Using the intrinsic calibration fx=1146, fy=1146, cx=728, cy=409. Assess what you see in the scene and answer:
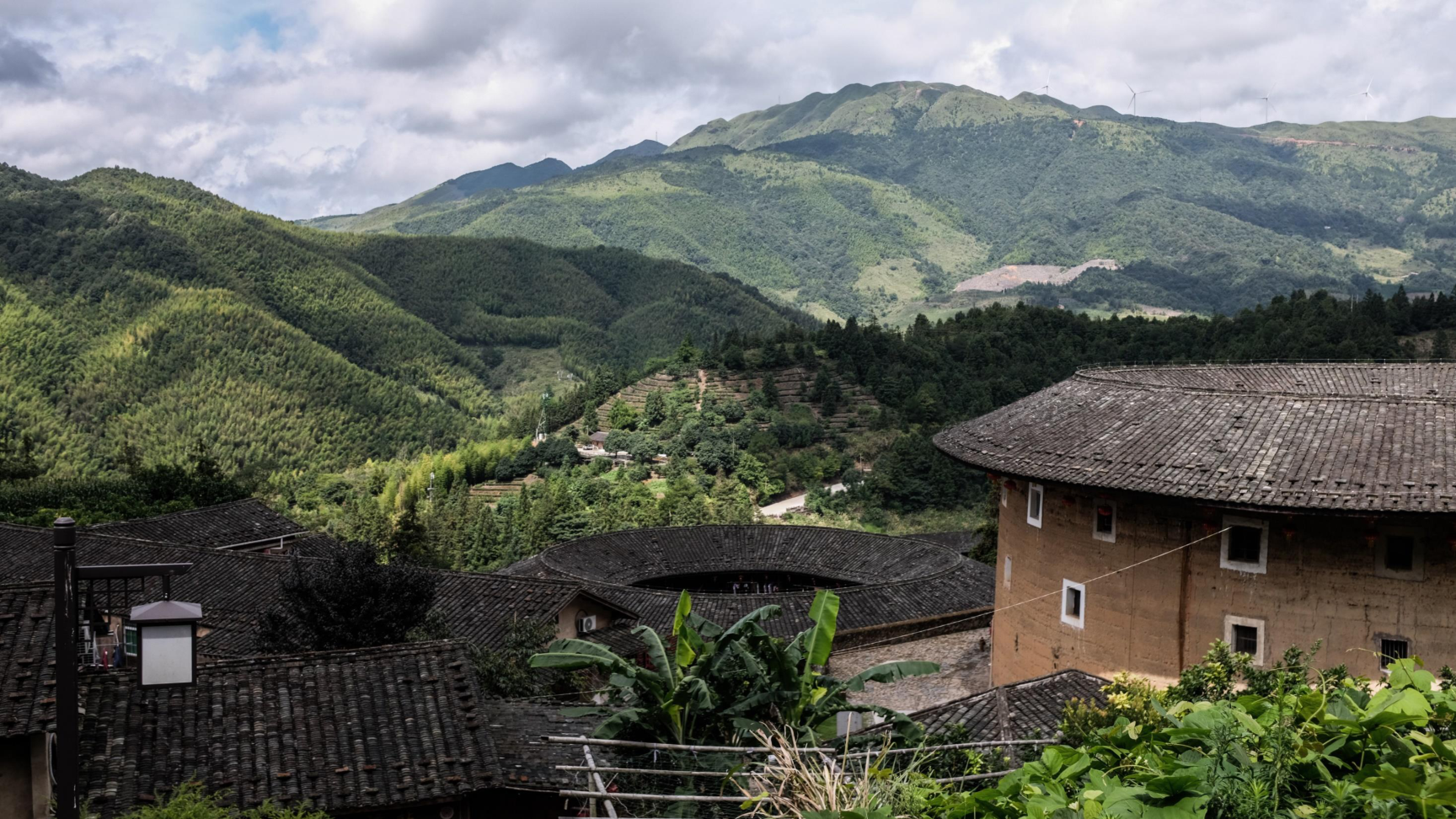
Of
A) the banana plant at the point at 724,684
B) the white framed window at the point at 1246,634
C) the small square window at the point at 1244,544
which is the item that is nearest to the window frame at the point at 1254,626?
the white framed window at the point at 1246,634

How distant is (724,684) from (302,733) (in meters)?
5.33

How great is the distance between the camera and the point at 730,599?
31.2 m

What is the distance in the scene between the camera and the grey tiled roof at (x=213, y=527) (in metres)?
36.8

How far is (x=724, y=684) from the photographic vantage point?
10992mm

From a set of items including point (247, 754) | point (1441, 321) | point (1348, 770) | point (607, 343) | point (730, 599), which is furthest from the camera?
point (607, 343)

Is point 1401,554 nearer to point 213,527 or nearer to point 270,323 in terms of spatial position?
point 213,527

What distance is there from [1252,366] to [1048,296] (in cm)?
18081

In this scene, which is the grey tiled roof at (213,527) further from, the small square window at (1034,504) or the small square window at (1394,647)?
the small square window at (1394,647)

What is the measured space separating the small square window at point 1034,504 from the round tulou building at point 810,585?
686 cm

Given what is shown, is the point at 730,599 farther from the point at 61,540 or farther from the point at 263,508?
the point at 61,540

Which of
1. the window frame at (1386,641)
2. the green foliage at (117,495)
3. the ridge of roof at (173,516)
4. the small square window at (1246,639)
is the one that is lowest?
the green foliage at (117,495)

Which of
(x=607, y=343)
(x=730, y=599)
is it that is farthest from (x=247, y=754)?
(x=607, y=343)

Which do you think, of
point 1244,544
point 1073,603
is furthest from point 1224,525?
point 1073,603

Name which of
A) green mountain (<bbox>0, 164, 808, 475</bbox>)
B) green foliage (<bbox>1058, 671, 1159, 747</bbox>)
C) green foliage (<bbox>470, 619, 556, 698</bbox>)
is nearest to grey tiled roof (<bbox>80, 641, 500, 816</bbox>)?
green foliage (<bbox>470, 619, 556, 698</bbox>)
